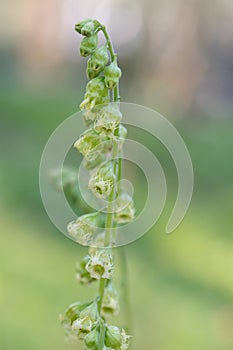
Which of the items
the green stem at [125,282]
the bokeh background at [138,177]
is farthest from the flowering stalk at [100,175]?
the bokeh background at [138,177]

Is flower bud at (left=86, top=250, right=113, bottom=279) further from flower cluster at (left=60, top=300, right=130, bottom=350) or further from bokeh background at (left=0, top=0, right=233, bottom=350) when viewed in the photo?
bokeh background at (left=0, top=0, right=233, bottom=350)

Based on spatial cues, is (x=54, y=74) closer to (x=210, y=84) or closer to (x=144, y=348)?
(x=210, y=84)

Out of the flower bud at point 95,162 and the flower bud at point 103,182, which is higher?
the flower bud at point 95,162

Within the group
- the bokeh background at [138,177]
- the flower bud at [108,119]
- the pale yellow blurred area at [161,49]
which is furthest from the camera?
the pale yellow blurred area at [161,49]

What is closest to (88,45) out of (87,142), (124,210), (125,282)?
(87,142)

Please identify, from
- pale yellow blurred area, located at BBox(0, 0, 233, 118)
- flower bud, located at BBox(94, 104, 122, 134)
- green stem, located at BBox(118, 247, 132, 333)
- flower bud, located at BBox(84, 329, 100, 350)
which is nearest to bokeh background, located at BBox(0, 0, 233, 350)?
pale yellow blurred area, located at BBox(0, 0, 233, 118)

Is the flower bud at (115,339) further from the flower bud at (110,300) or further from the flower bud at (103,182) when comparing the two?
the flower bud at (103,182)

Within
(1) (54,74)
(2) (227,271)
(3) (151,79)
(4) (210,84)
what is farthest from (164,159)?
(1) (54,74)

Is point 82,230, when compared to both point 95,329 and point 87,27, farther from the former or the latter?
point 87,27
